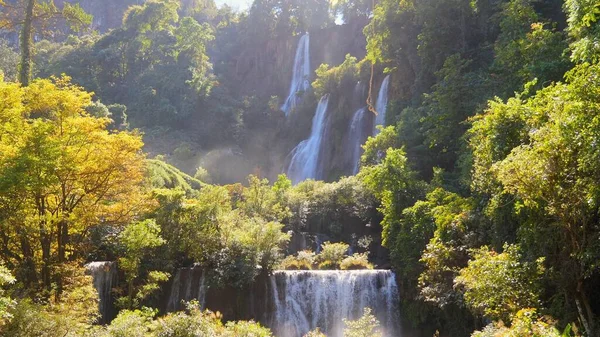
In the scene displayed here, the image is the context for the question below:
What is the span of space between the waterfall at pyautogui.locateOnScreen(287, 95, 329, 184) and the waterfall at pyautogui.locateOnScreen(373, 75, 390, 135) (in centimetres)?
584

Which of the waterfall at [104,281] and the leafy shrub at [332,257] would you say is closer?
the waterfall at [104,281]

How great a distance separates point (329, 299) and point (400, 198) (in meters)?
5.27

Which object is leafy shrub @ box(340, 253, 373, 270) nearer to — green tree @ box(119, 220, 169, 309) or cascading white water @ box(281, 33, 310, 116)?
green tree @ box(119, 220, 169, 309)

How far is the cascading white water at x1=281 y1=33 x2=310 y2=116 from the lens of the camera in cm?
4692

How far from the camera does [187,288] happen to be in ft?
55.0

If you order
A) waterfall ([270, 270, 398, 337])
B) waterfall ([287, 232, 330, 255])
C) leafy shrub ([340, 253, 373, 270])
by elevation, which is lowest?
waterfall ([270, 270, 398, 337])

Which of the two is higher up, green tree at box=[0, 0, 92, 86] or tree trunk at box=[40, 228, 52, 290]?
green tree at box=[0, 0, 92, 86]

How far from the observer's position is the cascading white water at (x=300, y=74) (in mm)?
46919

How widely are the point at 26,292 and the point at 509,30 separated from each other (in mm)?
23096

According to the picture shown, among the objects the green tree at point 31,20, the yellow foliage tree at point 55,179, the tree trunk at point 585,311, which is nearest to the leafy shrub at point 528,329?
the tree trunk at point 585,311

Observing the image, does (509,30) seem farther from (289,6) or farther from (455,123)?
(289,6)

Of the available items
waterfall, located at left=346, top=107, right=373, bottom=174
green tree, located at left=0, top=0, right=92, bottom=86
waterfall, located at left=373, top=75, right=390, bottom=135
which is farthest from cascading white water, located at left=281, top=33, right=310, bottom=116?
green tree, located at left=0, top=0, right=92, bottom=86

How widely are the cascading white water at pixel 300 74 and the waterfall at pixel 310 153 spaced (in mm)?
7263

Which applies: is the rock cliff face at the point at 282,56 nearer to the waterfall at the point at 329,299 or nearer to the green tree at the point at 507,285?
the waterfall at the point at 329,299
